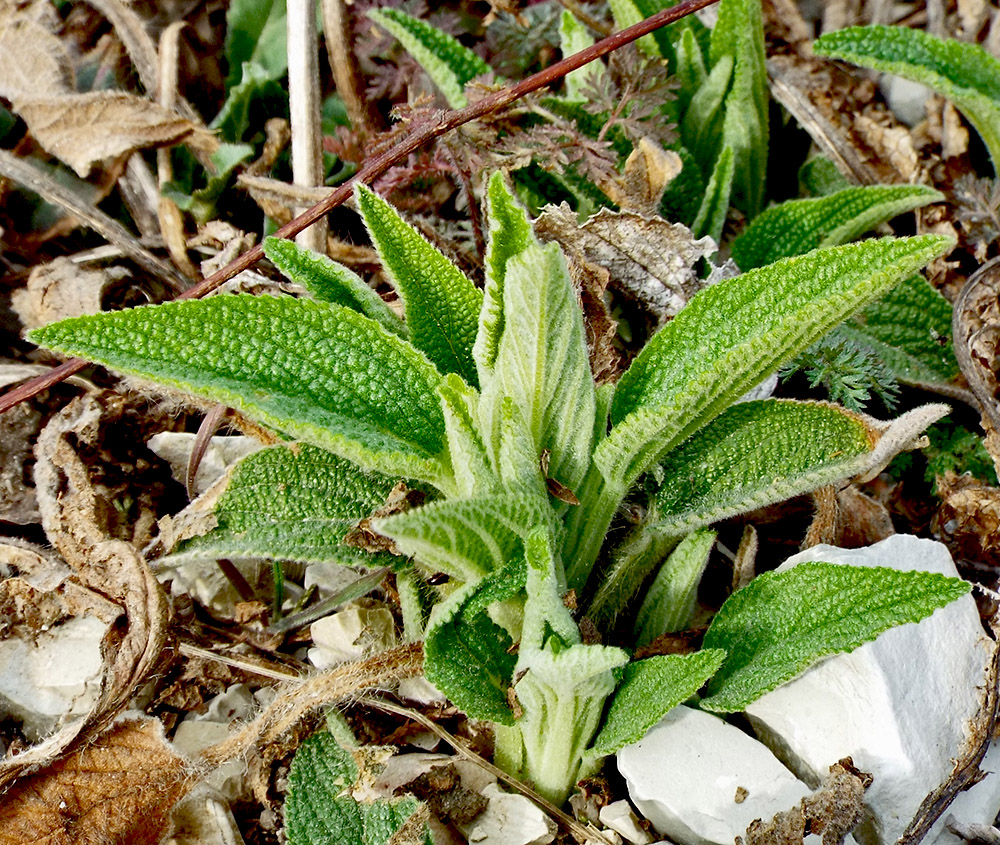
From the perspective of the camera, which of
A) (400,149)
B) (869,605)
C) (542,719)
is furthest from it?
(400,149)

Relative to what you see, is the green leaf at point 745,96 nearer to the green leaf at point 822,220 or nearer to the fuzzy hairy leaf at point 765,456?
the green leaf at point 822,220

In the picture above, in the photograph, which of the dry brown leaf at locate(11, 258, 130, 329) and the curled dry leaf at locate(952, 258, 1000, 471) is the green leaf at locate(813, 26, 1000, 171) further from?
the dry brown leaf at locate(11, 258, 130, 329)

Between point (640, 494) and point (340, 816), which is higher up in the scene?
point (640, 494)

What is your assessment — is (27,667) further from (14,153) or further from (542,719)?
(14,153)

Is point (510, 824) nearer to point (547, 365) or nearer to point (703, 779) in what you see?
point (703, 779)

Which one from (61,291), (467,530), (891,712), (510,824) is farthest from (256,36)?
(891,712)

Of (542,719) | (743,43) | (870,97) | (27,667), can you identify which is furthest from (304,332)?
(870,97)

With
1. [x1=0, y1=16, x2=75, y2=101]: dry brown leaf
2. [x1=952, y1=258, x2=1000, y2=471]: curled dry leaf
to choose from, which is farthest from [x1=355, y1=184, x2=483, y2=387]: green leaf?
[x1=0, y1=16, x2=75, y2=101]: dry brown leaf
